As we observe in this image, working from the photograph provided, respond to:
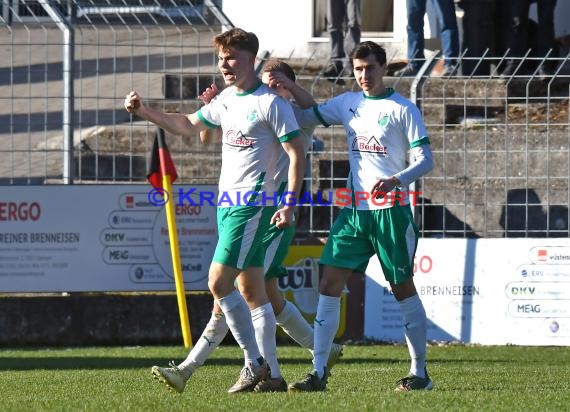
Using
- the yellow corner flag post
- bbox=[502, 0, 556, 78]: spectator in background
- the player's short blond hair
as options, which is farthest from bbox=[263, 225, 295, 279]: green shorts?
bbox=[502, 0, 556, 78]: spectator in background

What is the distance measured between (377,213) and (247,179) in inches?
32.7

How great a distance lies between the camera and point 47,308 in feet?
45.6

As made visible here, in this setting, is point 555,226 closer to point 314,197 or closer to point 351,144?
point 314,197

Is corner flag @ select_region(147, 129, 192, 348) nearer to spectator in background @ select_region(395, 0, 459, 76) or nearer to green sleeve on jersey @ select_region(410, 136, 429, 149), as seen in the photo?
spectator in background @ select_region(395, 0, 459, 76)

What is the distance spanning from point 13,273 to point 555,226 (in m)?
5.32

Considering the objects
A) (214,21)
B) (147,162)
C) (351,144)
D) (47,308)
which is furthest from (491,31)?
(351,144)

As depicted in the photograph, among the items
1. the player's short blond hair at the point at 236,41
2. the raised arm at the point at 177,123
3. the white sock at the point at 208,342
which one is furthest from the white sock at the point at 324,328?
the player's short blond hair at the point at 236,41

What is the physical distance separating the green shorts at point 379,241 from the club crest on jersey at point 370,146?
0.34 metres

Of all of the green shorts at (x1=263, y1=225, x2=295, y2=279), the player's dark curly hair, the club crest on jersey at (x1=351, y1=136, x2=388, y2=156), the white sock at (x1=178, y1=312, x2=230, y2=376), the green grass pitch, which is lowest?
the green grass pitch

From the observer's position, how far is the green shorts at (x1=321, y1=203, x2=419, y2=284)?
8.51 m

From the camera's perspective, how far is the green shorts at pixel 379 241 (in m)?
8.51

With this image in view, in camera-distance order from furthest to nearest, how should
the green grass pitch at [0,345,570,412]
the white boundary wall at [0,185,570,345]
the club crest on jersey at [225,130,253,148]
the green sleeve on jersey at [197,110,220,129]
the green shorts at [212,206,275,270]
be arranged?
1. the white boundary wall at [0,185,570,345]
2. the green sleeve on jersey at [197,110,220,129]
3. the club crest on jersey at [225,130,253,148]
4. the green shorts at [212,206,275,270]
5. the green grass pitch at [0,345,570,412]

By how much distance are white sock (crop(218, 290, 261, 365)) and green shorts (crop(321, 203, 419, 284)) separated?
0.63 metres

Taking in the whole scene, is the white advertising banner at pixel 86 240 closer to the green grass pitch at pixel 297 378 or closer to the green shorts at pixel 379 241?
the green grass pitch at pixel 297 378
